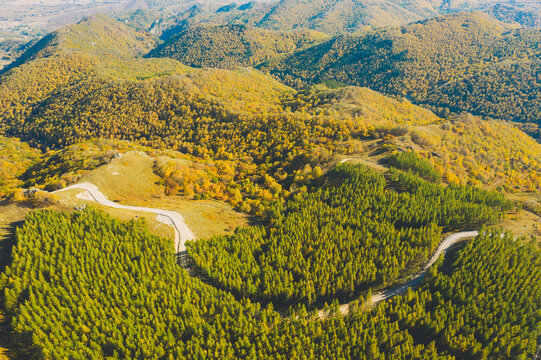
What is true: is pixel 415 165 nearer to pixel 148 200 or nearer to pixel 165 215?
pixel 165 215

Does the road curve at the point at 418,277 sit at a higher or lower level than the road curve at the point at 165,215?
lower

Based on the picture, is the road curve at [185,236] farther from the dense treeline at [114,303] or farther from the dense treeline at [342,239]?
the dense treeline at [114,303]

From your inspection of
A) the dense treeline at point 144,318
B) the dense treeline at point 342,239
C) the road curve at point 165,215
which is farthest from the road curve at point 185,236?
the dense treeline at point 144,318

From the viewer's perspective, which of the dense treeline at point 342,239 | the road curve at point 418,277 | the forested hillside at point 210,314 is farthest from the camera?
the dense treeline at point 342,239

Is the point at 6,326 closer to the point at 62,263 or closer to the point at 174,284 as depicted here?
the point at 62,263

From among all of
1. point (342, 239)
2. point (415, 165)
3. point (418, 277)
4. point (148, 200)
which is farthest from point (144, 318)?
point (415, 165)

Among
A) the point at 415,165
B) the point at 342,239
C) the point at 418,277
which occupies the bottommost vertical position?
the point at 418,277

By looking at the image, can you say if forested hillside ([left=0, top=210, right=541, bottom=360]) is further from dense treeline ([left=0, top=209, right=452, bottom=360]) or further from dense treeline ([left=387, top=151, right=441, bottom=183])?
dense treeline ([left=387, top=151, right=441, bottom=183])
